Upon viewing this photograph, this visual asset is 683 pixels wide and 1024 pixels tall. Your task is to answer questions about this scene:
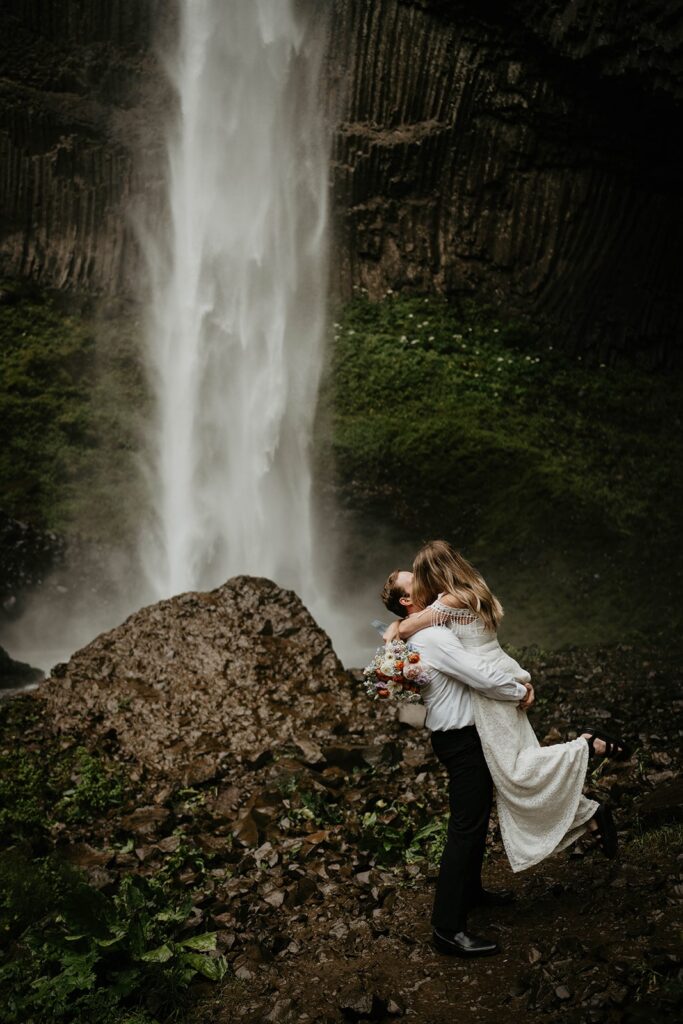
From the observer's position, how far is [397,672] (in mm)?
3672

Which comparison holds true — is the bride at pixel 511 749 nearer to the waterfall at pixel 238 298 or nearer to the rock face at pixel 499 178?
the waterfall at pixel 238 298

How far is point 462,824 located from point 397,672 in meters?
0.74

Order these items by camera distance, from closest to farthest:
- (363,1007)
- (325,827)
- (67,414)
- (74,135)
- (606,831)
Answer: (363,1007), (606,831), (325,827), (67,414), (74,135)

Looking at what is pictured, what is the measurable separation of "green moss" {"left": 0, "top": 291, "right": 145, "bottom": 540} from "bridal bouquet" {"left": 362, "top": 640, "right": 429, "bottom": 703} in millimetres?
11390

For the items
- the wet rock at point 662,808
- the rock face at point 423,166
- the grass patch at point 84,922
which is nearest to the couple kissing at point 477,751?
the wet rock at point 662,808

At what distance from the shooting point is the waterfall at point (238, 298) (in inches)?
560

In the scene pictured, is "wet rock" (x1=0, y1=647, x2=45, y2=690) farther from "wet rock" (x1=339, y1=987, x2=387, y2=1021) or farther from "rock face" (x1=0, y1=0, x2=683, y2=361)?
"rock face" (x1=0, y1=0, x2=683, y2=361)

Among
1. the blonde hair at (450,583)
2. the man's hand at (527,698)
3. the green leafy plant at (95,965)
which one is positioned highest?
the blonde hair at (450,583)

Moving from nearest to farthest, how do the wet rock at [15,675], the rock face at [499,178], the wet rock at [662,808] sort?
the wet rock at [662,808] → the wet rock at [15,675] → the rock face at [499,178]

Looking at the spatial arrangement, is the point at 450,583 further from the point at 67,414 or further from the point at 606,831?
the point at 67,414

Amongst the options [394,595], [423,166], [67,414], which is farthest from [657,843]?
[423,166]

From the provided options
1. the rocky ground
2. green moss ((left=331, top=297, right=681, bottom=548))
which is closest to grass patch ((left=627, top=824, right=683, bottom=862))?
the rocky ground

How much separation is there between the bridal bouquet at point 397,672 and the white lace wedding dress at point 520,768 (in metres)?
0.21

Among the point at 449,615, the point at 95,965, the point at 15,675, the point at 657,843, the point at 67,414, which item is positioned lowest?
the point at 15,675
